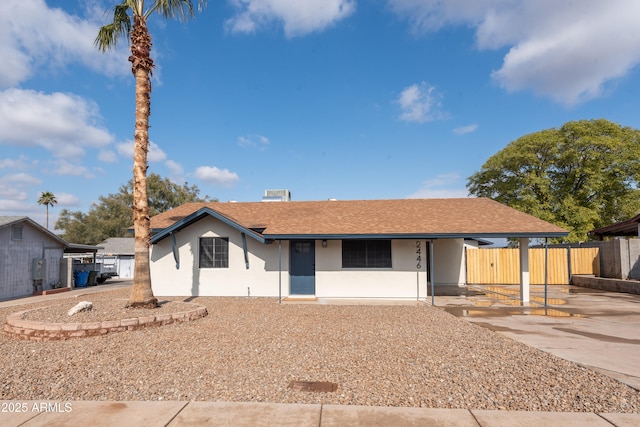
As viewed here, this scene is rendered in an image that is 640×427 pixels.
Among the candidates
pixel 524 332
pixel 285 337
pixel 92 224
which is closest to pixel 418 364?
pixel 285 337

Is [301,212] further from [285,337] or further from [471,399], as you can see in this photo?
[471,399]

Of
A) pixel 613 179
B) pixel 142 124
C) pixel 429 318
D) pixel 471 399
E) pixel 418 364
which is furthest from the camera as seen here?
pixel 613 179

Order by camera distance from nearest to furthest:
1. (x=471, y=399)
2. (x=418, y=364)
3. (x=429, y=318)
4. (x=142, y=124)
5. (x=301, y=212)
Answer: (x=471, y=399) < (x=418, y=364) < (x=429, y=318) < (x=142, y=124) < (x=301, y=212)

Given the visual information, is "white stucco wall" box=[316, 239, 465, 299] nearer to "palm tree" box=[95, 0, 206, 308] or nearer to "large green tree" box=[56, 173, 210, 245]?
"palm tree" box=[95, 0, 206, 308]

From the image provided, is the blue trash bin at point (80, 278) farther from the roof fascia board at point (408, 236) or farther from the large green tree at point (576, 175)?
the large green tree at point (576, 175)

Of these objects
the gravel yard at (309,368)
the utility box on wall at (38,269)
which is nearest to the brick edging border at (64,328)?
the gravel yard at (309,368)

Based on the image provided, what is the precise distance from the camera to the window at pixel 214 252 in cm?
1498

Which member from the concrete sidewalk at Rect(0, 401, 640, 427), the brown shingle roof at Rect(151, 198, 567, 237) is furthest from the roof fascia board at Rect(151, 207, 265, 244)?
the concrete sidewalk at Rect(0, 401, 640, 427)

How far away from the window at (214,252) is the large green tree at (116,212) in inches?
1536

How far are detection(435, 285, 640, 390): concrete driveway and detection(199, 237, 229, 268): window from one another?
8625 millimetres

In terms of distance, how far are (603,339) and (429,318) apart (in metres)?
3.88

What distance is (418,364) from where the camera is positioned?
6074mm

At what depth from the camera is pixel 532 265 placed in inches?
778

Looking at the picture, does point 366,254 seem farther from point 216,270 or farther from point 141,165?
point 141,165
